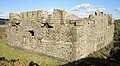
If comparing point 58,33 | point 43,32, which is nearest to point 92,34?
point 58,33

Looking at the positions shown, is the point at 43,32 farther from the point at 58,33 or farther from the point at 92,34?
the point at 92,34

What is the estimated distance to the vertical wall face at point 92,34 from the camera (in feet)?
40.7

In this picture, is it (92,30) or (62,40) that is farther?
(92,30)

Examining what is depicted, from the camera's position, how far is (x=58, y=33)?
13.1m

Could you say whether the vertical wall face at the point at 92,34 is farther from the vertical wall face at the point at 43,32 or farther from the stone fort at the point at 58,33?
the vertical wall face at the point at 43,32

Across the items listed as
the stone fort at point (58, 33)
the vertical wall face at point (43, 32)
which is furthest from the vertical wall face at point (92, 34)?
the vertical wall face at point (43, 32)

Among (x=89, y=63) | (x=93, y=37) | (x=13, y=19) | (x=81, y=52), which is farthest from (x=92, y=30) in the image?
(x=13, y=19)

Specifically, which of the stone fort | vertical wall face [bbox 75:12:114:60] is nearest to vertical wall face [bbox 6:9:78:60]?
the stone fort

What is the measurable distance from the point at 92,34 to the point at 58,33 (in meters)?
2.97

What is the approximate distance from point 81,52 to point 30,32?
492 cm

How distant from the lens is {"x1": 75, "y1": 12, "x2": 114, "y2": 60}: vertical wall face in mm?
12407

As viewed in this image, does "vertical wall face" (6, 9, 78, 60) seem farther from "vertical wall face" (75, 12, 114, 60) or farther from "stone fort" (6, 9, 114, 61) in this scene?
"vertical wall face" (75, 12, 114, 60)

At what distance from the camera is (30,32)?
15.5 metres

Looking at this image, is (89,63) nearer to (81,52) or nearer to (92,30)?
(81,52)
